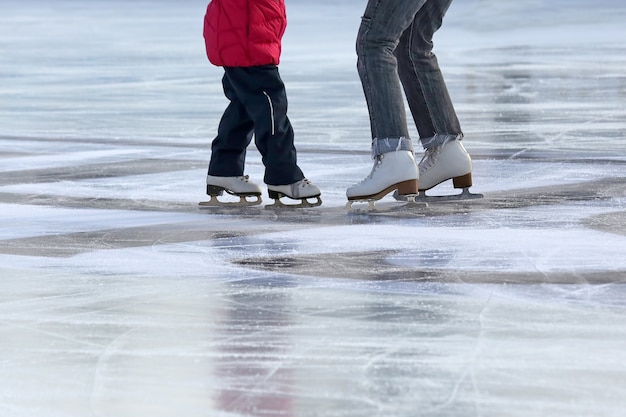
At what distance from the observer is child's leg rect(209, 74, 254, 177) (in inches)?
250

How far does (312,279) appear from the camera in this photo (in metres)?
4.49

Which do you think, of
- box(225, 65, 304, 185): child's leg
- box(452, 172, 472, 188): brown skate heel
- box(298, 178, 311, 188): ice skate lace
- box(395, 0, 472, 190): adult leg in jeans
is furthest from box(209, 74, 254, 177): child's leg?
box(452, 172, 472, 188): brown skate heel

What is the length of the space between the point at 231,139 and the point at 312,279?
6.51ft

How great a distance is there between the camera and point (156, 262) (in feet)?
15.8

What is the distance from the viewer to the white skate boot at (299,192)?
6109 mm

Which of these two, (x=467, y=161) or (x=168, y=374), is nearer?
(x=168, y=374)

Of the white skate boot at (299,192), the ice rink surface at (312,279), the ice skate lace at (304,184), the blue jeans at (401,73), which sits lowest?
the ice rink surface at (312,279)

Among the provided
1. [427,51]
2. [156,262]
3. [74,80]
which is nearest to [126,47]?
[74,80]

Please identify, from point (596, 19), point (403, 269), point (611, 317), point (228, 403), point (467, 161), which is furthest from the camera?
point (596, 19)

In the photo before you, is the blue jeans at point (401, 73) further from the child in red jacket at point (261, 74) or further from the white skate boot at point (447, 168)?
the child in red jacket at point (261, 74)

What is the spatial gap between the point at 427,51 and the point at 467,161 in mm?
452

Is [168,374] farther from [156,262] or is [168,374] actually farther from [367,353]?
[156,262]

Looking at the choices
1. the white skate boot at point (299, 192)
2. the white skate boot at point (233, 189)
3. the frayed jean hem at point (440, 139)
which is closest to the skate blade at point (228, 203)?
the white skate boot at point (233, 189)

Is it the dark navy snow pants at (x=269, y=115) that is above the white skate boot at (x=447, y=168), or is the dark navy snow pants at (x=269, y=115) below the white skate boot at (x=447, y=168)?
above
